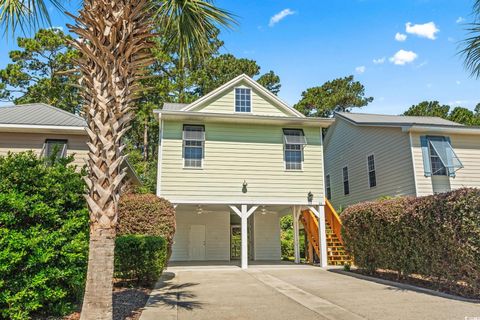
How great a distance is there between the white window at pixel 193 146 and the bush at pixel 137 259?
6030 millimetres

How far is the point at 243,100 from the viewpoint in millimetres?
16031

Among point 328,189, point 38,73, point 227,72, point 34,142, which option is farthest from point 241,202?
point 38,73

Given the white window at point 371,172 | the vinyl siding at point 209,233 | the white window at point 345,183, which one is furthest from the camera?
the white window at point 345,183

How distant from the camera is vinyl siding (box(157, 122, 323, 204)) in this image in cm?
1434

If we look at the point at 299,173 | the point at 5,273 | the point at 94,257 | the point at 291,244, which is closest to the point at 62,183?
the point at 5,273

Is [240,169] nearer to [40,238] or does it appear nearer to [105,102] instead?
[40,238]

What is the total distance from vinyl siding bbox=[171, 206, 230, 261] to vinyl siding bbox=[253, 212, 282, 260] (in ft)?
5.26

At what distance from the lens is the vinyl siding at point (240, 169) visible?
1434cm

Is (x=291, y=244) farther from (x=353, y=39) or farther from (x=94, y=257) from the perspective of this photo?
(x=94, y=257)

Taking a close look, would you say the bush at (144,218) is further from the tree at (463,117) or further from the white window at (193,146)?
the tree at (463,117)

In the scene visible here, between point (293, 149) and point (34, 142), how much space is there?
421 inches

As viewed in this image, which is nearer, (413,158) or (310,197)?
(413,158)

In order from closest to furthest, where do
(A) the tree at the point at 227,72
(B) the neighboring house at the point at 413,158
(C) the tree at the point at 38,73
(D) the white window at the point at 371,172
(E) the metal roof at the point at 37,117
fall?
(E) the metal roof at the point at 37,117
(B) the neighboring house at the point at 413,158
(D) the white window at the point at 371,172
(C) the tree at the point at 38,73
(A) the tree at the point at 227,72

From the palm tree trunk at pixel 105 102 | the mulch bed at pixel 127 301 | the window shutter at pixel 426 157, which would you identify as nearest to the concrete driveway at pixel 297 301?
the mulch bed at pixel 127 301
